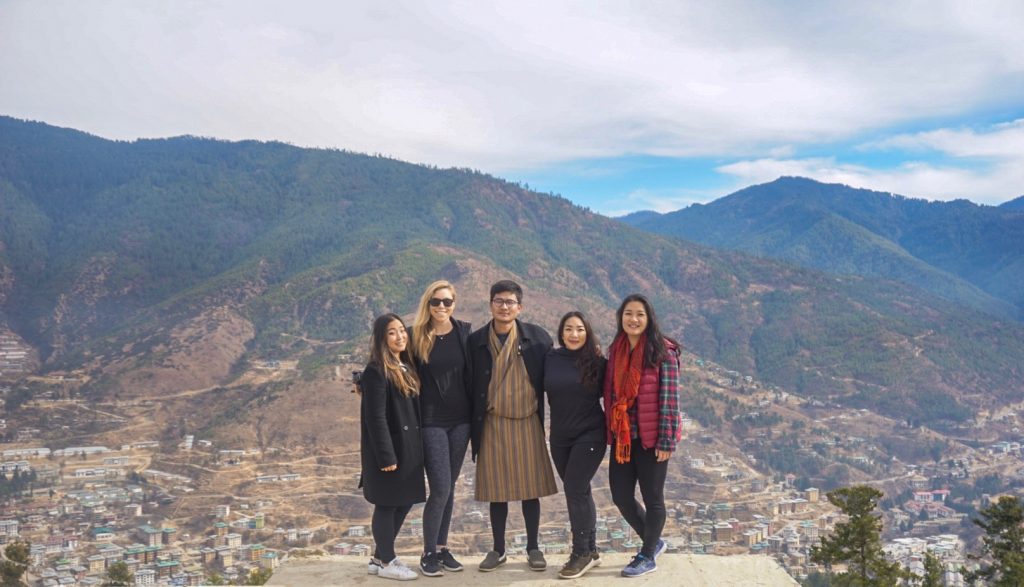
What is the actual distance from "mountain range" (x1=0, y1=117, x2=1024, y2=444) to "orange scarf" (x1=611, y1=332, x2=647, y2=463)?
3971cm

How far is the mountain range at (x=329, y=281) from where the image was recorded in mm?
55375

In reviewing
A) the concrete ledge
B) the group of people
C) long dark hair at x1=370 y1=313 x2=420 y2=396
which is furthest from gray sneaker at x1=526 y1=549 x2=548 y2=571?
long dark hair at x1=370 y1=313 x2=420 y2=396

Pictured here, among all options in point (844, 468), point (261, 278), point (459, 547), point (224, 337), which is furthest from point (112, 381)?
point (844, 468)

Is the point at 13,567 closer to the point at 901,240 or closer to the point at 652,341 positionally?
the point at 652,341

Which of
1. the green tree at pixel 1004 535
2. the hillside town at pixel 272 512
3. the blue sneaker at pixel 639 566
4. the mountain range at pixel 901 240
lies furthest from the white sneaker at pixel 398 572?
the mountain range at pixel 901 240

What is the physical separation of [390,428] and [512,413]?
77 cm

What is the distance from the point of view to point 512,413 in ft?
15.4

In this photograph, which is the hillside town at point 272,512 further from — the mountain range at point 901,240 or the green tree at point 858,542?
the mountain range at point 901,240

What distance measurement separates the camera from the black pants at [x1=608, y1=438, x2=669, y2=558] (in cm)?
457

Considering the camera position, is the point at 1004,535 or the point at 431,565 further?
the point at 1004,535

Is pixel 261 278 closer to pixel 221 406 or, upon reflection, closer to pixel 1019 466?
pixel 221 406

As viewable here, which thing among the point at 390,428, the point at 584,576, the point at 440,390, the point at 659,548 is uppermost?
the point at 440,390

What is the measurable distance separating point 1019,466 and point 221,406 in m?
53.8

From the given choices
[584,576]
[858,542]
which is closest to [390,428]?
[584,576]
